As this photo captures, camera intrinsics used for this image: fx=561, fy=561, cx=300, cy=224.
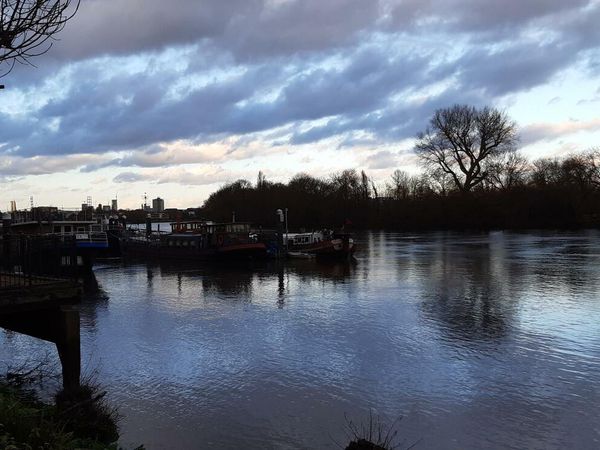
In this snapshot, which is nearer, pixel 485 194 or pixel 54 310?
pixel 54 310

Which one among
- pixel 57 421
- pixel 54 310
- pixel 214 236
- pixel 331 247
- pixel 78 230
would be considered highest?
pixel 78 230

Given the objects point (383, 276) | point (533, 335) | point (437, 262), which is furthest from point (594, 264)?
point (533, 335)

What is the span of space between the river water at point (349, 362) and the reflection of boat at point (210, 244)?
15.1 m

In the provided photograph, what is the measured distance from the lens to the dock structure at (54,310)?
9883 mm

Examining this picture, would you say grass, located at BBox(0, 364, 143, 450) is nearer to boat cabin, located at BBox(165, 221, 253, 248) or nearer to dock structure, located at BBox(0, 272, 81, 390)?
dock structure, located at BBox(0, 272, 81, 390)

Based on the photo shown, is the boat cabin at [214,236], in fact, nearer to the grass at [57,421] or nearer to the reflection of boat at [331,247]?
the reflection of boat at [331,247]

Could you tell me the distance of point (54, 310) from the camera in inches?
421

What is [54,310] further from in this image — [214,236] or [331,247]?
[214,236]

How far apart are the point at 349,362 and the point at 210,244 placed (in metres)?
Answer: 31.7

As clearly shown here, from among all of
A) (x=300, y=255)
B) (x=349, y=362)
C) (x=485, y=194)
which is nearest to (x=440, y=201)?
(x=485, y=194)

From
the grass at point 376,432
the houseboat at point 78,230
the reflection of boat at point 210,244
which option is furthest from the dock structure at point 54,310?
the reflection of boat at point 210,244

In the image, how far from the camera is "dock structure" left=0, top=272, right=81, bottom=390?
9.88m

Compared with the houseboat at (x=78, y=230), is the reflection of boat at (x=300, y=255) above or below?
below

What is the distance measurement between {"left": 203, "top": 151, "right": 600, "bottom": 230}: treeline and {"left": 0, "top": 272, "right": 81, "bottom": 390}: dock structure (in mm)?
85211
